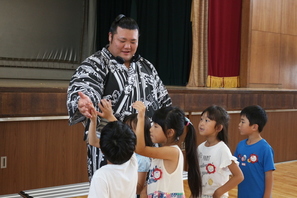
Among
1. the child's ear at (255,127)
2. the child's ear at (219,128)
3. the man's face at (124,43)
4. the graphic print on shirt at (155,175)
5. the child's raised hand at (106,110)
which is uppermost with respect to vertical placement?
the man's face at (124,43)

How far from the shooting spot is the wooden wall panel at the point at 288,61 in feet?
23.7

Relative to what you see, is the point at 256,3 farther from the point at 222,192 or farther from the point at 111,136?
the point at 111,136

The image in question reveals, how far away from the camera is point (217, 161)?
2.49 m

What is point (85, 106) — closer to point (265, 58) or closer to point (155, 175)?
point (155, 175)

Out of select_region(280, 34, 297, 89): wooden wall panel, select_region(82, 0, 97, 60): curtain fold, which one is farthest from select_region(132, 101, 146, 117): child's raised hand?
select_region(82, 0, 97, 60): curtain fold

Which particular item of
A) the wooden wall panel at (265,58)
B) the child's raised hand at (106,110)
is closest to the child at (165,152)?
the child's raised hand at (106,110)

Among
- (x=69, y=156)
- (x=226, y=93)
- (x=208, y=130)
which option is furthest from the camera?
(x=226, y=93)

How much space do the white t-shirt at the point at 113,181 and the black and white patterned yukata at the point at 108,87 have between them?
510mm

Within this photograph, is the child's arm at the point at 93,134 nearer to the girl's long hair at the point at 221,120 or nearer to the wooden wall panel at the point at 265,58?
the girl's long hair at the point at 221,120

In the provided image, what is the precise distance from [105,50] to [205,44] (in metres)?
4.51

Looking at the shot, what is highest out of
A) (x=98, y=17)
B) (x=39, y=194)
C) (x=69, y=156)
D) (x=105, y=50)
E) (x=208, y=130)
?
(x=98, y=17)

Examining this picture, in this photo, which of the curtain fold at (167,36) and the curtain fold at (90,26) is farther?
the curtain fold at (90,26)

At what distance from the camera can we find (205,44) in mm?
6711

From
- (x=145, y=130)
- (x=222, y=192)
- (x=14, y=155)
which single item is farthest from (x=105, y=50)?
(x=14, y=155)
